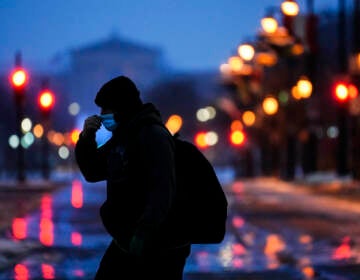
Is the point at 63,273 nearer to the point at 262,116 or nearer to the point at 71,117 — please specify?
the point at 262,116

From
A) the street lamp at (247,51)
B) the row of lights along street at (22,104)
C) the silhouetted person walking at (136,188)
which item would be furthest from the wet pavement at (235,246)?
the street lamp at (247,51)

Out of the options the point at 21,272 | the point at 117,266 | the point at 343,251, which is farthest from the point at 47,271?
the point at 117,266

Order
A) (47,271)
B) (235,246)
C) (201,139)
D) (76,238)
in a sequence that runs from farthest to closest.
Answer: (201,139)
(76,238)
(235,246)
(47,271)

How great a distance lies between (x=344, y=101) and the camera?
41531mm

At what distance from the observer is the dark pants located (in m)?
5.39

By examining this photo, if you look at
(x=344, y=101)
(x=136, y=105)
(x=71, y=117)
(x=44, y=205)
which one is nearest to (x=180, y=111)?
(x=71, y=117)

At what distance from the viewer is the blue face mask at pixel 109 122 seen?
5.70m

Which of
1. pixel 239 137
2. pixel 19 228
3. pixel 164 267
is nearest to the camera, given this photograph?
pixel 164 267

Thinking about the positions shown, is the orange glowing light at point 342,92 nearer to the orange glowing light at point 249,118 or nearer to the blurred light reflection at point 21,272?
the orange glowing light at point 249,118

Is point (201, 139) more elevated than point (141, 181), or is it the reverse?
point (141, 181)

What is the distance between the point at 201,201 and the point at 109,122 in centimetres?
75

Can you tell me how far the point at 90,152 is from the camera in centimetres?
567

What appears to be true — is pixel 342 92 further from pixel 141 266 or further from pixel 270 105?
pixel 141 266

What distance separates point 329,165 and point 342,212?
1566 inches
